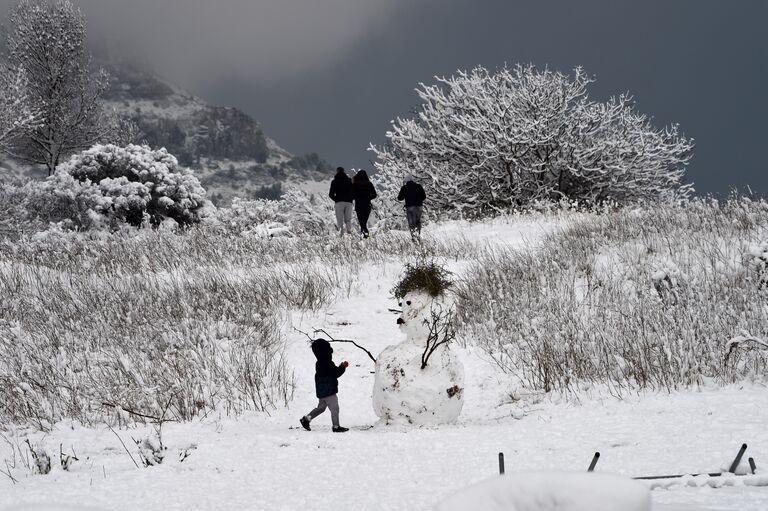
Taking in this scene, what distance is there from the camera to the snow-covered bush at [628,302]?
4980 millimetres

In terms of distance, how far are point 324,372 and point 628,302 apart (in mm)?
3881

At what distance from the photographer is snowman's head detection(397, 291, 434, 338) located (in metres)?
4.69

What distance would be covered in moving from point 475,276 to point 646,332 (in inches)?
136

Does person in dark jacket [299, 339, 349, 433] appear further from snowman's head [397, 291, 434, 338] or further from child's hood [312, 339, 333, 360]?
snowman's head [397, 291, 434, 338]

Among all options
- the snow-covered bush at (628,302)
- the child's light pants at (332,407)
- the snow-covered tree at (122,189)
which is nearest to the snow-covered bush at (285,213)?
the snow-covered tree at (122,189)

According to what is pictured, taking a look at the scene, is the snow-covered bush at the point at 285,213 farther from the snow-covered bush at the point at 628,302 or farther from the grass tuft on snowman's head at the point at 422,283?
the grass tuft on snowman's head at the point at 422,283

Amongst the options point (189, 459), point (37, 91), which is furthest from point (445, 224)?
point (37, 91)

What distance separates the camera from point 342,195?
14523mm

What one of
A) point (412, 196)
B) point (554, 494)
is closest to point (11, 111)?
point (412, 196)

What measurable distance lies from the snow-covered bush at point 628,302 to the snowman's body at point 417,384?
3.42 ft

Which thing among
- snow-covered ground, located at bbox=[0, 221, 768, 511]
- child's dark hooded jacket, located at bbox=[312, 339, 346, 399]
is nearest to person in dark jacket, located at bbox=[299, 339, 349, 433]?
child's dark hooded jacket, located at bbox=[312, 339, 346, 399]

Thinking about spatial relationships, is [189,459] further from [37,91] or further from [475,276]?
[37,91]

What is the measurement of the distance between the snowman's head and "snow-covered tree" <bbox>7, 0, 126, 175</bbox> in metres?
25.8

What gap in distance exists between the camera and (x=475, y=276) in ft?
29.2
